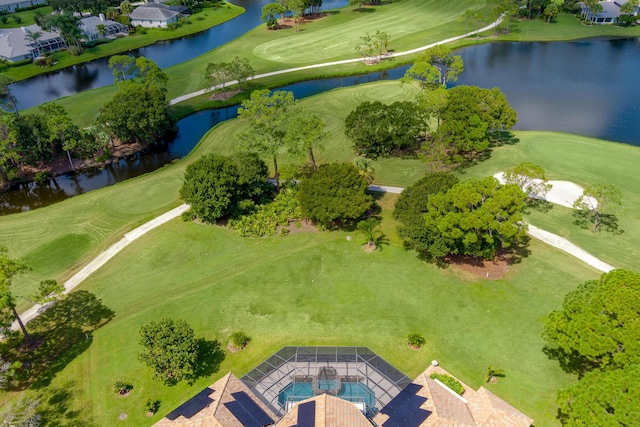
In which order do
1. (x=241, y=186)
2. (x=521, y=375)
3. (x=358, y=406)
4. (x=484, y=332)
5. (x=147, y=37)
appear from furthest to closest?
(x=147, y=37), (x=241, y=186), (x=484, y=332), (x=521, y=375), (x=358, y=406)

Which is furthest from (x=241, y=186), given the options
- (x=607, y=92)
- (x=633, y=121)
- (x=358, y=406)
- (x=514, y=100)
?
(x=607, y=92)

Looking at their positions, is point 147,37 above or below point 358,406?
above

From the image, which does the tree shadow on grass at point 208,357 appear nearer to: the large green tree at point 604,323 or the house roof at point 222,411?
the house roof at point 222,411

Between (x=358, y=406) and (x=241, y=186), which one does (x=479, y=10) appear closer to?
(x=241, y=186)

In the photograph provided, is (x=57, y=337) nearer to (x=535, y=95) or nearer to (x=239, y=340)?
(x=239, y=340)

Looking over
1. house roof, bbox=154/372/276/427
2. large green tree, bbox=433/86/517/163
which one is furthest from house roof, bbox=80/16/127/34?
house roof, bbox=154/372/276/427

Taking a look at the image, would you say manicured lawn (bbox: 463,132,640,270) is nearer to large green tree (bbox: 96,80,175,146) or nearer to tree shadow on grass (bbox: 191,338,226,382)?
tree shadow on grass (bbox: 191,338,226,382)
